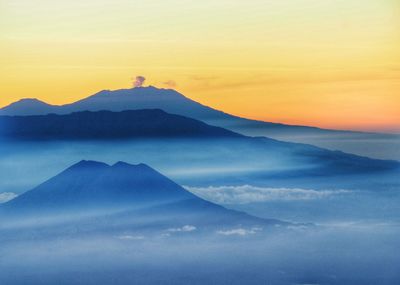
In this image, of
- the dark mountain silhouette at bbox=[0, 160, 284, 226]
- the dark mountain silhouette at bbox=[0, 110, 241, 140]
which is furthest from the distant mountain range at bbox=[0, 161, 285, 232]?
the dark mountain silhouette at bbox=[0, 110, 241, 140]

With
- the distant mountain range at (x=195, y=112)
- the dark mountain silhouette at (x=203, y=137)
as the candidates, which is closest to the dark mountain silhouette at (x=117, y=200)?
the dark mountain silhouette at (x=203, y=137)

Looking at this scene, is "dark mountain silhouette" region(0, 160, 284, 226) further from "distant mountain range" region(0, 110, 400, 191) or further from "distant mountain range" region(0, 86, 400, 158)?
"distant mountain range" region(0, 86, 400, 158)

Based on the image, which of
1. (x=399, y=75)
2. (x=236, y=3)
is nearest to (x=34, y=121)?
(x=236, y=3)

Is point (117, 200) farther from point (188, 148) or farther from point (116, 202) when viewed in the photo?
point (188, 148)

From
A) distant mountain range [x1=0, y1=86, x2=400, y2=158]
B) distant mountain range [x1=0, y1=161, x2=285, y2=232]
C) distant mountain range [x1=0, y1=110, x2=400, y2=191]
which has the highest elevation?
distant mountain range [x1=0, y1=86, x2=400, y2=158]

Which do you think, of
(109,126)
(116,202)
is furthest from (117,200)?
(109,126)

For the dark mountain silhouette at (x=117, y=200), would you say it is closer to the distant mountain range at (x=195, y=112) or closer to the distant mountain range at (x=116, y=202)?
→ the distant mountain range at (x=116, y=202)
